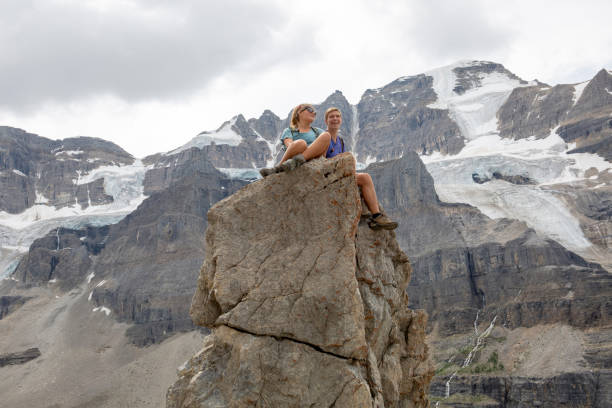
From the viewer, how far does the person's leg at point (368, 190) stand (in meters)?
10.1

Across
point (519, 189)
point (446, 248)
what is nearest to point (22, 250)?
point (446, 248)

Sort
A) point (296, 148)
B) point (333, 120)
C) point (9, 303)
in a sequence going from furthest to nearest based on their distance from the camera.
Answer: point (9, 303) → point (333, 120) → point (296, 148)

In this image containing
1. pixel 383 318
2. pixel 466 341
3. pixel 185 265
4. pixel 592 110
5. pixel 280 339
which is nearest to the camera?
pixel 280 339

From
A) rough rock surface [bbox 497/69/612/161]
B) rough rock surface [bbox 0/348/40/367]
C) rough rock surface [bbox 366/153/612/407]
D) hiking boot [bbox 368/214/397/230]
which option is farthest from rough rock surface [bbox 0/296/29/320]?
rough rock surface [bbox 497/69/612/161]

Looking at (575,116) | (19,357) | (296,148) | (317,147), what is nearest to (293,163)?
(296,148)

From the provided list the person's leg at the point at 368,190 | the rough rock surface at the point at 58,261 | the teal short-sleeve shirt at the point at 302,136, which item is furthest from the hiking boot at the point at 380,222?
the rough rock surface at the point at 58,261

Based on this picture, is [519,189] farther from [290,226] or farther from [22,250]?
[22,250]

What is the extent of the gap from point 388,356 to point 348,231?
287cm

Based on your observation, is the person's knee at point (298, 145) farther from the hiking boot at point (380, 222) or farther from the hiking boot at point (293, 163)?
the hiking boot at point (380, 222)

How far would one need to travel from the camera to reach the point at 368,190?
400 inches

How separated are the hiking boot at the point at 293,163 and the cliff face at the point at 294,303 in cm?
15

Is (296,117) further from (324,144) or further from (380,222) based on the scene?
(380,222)

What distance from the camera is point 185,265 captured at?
134 meters

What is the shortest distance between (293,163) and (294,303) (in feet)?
8.19
